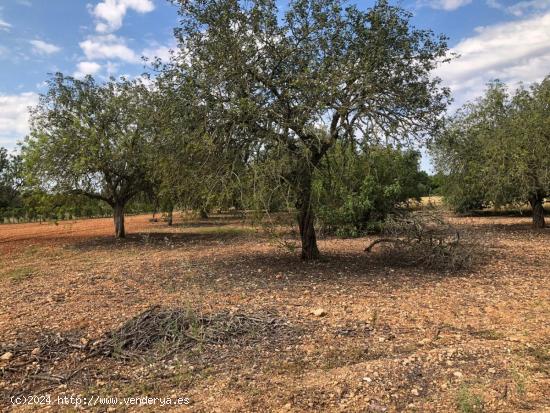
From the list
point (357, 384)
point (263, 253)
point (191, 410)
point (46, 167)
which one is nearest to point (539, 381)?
point (357, 384)

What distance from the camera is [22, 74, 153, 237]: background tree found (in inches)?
679

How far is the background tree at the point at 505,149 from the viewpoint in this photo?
16.6 metres

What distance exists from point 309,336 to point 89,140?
14001 mm

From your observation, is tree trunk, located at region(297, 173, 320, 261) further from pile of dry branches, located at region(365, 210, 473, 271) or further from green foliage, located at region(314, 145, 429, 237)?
pile of dry branches, located at region(365, 210, 473, 271)

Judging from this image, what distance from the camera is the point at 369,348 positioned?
18.5 ft

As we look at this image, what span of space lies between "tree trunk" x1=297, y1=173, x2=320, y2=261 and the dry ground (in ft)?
1.63

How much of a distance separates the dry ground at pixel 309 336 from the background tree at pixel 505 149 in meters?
5.48

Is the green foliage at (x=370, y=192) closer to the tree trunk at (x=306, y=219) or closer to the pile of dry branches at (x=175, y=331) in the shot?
the tree trunk at (x=306, y=219)

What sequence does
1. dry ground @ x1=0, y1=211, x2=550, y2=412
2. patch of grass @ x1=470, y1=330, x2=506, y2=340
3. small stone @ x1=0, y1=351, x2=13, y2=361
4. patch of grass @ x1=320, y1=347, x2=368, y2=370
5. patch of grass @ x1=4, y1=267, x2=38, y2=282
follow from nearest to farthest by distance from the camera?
dry ground @ x1=0, y1=211, x2=550, y2=412
patch of grass @ x1=320, y1=347, x2=368, y2=370
small stone @ x1=0, y1=351, x2=13, y2=361
patch of grass @ x1=470, y1=330, x2=506, y2=340
patch of grass @ x1=4, y1=267, x2=38, y2=282

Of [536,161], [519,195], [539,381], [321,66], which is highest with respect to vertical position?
[321,66]

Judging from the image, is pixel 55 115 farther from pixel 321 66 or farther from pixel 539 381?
pixel 539 381

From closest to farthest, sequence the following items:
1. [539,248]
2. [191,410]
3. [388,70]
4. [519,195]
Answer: [191,410] → [388,70] → [539,248] → [519,195]

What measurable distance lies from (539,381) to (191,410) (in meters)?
3.45

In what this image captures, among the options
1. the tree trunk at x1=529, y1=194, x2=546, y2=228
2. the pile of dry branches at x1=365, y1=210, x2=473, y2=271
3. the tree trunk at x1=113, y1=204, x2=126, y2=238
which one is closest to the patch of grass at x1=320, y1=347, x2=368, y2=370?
the pile of dry branches at x1=365, y1=210, x2=473, y2=271
